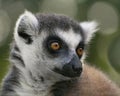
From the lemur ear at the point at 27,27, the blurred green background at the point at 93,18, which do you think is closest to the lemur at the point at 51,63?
the lemur ear at the point at 27,27

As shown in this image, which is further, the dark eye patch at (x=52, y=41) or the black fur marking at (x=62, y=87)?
the dark eye patch at (x=52, y=41)

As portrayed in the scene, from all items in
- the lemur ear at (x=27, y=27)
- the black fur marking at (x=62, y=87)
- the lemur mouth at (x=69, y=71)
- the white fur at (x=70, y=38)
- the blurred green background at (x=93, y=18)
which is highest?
the blurred green background at (x=93, y=18)

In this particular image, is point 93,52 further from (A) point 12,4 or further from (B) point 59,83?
(B) point 59,83

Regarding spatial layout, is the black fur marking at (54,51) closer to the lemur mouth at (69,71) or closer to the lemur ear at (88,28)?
the lemur mouth at (69,71)

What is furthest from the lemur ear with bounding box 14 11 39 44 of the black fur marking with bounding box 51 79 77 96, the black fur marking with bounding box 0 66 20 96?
the black fur marking with bounding box 51 79 77 96

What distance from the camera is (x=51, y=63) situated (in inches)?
334

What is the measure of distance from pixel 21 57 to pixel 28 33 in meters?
0.37

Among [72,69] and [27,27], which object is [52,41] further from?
[72,69]

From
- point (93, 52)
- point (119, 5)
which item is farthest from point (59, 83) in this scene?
point (119, 5)

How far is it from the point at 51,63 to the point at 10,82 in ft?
1.92

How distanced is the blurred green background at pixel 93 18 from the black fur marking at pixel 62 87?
2492 mm

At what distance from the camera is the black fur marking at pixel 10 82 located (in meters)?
8.38

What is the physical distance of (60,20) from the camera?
8.67 m

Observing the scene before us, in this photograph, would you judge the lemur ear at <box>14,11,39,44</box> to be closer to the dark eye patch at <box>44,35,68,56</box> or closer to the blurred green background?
the dark eye patch at <box>44,35,68,56</box>
